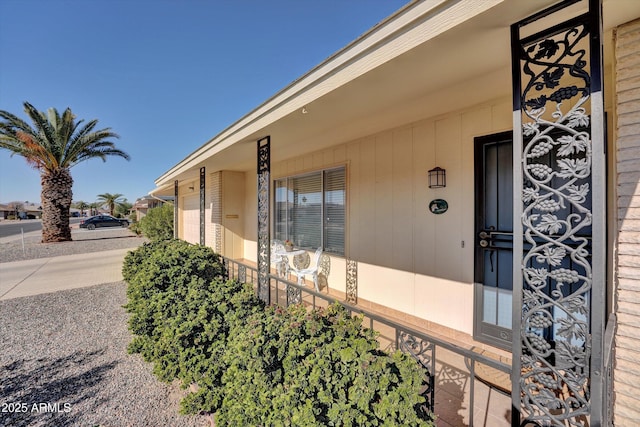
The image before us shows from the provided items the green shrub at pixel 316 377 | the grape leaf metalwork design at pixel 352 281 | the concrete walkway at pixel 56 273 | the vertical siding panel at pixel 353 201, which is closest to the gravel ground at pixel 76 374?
the green shrub at pixel 316 377

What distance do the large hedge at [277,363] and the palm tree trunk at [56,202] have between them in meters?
15.1

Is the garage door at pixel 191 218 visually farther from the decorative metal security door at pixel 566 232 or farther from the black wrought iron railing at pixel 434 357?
the decorative metal security door at pixel 566 232

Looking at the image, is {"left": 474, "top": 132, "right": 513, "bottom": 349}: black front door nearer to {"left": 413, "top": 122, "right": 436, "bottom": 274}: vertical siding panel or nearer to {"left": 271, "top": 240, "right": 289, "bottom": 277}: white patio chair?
{"left": 413, "top": 122, "right": 436, "bottom": 274}: vertical siding panel

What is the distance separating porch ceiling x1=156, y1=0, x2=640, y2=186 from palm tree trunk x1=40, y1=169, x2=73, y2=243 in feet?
47.4

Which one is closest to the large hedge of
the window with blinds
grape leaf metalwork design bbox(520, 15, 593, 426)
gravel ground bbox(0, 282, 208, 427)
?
gravel ground bbox(0, 282, 208, 427)

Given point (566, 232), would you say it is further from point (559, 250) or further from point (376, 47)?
point (376, 47)

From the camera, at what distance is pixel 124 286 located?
6.16 m

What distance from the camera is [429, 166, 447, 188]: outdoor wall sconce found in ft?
11.6

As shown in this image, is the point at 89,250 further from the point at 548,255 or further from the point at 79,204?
the point at 79,204

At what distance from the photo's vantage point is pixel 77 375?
113 inches

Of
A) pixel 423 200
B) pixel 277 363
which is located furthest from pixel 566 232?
pixel 423 200

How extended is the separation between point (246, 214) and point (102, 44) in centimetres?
568

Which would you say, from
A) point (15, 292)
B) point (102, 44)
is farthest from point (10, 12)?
point (15, 292)

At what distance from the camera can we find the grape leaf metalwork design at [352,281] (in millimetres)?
4816
